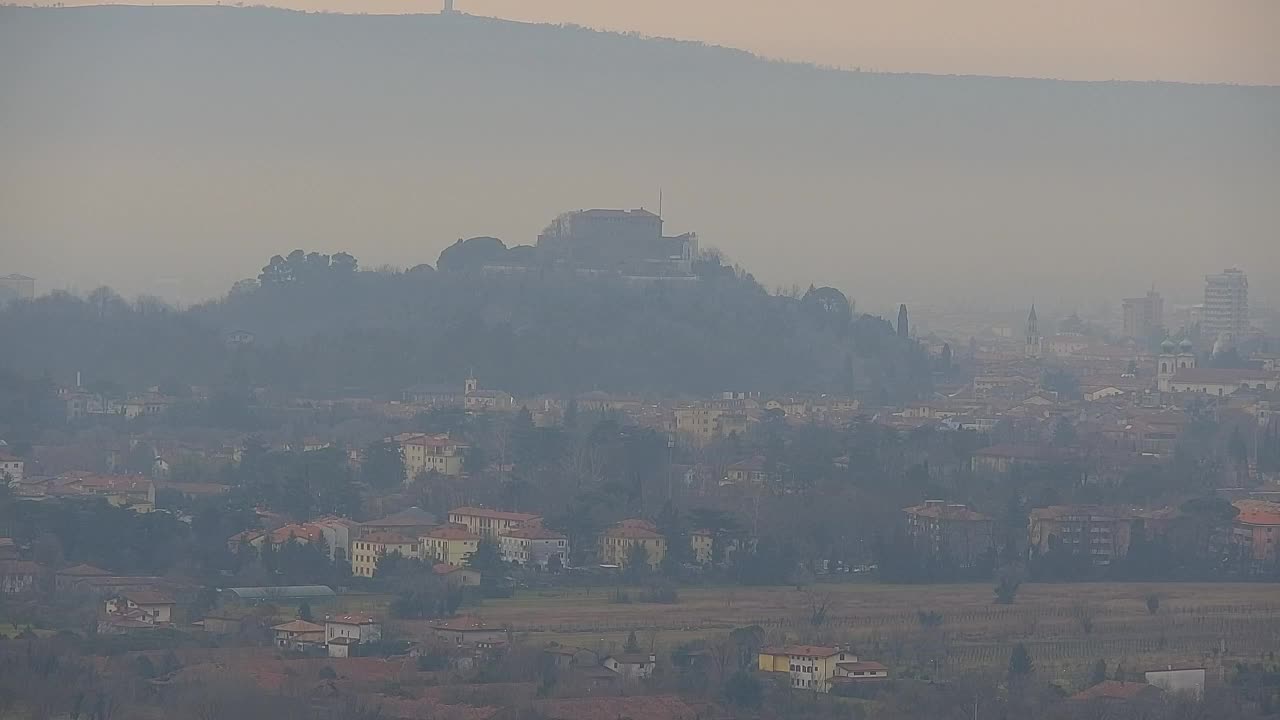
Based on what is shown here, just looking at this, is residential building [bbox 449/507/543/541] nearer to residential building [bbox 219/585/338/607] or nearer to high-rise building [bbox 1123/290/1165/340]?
residential building [bbox 219/585/338/607]

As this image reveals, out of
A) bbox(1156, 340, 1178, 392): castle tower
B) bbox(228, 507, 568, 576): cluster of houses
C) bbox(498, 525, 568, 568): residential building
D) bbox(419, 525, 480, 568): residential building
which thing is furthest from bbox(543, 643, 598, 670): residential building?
bbox(1156, 340, 1178, 392): castle tower

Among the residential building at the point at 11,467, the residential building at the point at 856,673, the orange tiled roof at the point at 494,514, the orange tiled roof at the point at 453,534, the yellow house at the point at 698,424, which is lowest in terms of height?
the residential building at the point at 856,673

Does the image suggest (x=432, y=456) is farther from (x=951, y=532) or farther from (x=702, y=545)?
(x=951, y=532)

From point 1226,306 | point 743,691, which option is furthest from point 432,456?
point 1226,306

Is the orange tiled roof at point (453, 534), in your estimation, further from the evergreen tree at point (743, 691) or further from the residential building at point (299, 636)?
the evergreen tree at point (743, 691)

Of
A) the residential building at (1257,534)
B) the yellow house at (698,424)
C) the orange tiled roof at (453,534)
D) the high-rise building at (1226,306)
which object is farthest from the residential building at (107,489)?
the high-rise building at (1226,306)

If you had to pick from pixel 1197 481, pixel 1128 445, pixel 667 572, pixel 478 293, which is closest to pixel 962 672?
pixel 667 572
